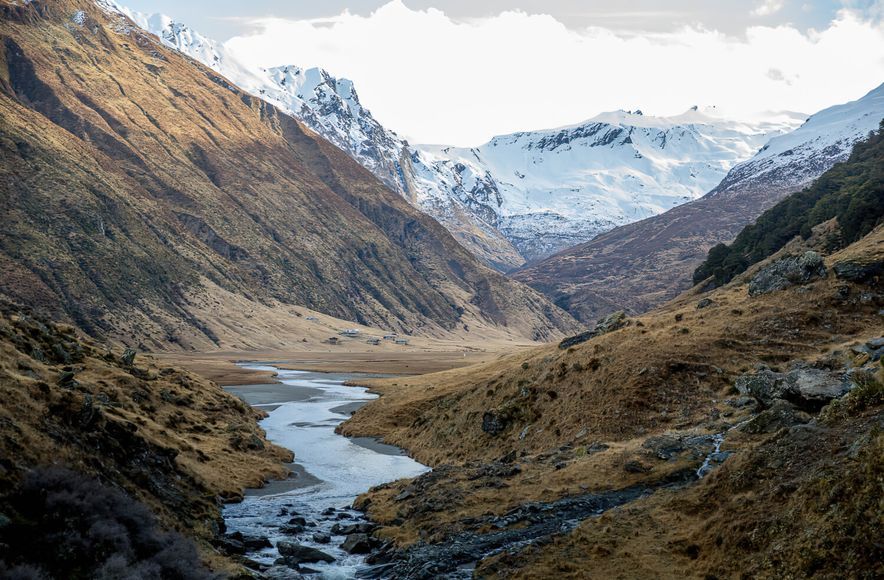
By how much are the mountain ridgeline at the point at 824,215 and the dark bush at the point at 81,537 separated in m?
84.1

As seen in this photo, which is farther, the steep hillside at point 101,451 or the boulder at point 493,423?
the boulder at point 493,423

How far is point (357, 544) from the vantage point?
35.4 m

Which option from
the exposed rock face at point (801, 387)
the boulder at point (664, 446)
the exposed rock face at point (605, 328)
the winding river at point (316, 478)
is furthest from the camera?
the exposed rock face at point (605, 328)

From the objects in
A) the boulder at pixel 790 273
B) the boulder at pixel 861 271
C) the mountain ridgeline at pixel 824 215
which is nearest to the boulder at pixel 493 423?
the boulder at pixel 790 273

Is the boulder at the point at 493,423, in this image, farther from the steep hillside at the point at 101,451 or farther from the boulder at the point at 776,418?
the boulder at the point at 776,418

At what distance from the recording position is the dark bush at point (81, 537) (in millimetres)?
22359

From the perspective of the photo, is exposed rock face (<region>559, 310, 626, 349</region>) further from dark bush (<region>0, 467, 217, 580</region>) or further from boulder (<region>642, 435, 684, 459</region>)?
dark bush (<region>0, 467, 217, 580</region>)

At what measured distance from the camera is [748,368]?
1859 inches

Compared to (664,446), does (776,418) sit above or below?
above

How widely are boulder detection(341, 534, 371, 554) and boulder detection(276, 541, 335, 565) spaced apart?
1610 mm

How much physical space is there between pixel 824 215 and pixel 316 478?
97.3 metres

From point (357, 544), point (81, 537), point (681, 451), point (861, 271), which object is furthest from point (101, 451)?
point (861, 271)

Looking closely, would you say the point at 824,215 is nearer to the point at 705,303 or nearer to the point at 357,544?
the point at 705,303

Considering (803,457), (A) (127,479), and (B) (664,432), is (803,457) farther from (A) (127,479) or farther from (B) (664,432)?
(A) (127,479)
